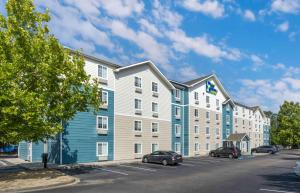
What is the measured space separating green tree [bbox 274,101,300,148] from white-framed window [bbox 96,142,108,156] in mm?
37645

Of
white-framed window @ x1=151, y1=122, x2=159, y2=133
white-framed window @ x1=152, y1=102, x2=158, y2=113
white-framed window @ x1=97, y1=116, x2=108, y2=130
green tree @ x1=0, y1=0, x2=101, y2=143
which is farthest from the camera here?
white-framed window @ x1=152, y1=102, x2=158, y2=113

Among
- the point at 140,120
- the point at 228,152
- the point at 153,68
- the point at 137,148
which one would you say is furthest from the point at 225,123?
the point at 137,148

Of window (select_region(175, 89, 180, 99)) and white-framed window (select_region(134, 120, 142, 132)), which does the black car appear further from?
window (select_region(175, 89, 180, 99))

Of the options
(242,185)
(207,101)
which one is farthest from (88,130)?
(207,101)

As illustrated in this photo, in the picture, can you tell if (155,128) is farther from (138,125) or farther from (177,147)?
(177,147)

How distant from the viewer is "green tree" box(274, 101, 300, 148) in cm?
6317

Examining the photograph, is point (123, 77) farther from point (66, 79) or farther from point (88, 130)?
point (66, 79)

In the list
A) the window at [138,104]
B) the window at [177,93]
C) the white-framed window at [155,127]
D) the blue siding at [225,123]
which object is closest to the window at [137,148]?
the white-framed window at [155,127]

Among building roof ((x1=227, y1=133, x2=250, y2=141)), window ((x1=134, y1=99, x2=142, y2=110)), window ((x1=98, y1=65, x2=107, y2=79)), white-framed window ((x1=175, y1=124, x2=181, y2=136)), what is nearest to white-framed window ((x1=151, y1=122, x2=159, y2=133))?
window ((x1=134, y1=99, x2=142, y2=110))

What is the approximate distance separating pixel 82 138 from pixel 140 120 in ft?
31.1

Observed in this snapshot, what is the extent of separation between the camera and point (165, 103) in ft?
159

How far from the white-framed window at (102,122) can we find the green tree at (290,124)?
123 feet

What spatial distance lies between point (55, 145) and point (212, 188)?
735 inches

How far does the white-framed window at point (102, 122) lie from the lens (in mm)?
37562
